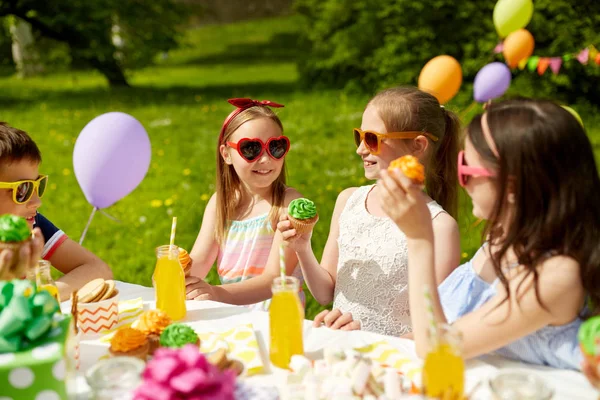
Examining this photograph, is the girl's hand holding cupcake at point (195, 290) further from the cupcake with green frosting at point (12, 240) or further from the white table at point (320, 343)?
the cupcake with green frosting at point (12, 240)

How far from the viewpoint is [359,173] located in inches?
261

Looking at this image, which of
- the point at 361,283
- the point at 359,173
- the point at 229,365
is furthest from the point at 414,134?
the point at 359,173

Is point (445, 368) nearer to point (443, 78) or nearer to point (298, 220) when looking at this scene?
point (298, 220)

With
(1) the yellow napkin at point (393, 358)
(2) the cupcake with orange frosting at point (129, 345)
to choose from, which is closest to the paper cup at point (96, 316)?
(2) the cupcake with orange frosting at point (129, 345)

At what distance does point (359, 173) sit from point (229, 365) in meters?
5.05

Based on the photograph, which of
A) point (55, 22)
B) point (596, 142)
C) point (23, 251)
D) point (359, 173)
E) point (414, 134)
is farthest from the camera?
point (55, 22)

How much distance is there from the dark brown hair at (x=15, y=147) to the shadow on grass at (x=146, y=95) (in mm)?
8641

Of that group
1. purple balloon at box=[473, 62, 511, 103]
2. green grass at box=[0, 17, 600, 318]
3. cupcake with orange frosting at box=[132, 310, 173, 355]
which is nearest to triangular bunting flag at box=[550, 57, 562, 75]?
green grass at box=[0, 17, 600, 318]

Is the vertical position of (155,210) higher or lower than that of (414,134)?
lower

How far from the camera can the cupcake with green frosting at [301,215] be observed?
2.33 metres

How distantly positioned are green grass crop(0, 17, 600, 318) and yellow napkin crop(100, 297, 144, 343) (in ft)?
4.95

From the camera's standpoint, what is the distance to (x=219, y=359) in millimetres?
1671

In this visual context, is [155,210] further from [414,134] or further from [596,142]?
[596,142]

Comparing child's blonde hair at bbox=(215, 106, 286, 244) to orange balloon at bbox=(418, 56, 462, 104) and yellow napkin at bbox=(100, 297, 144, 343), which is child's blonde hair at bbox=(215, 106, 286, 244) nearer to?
yellow napkin at bbox=(100, 297, 144, 343)
